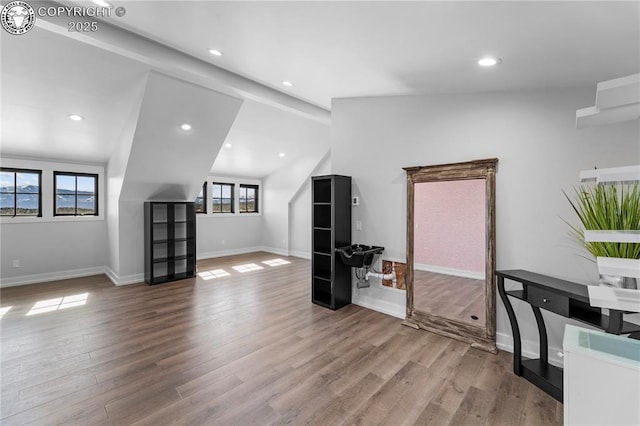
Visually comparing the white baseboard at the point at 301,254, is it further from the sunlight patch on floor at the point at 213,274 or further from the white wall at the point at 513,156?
the white wall at the point at 513,156

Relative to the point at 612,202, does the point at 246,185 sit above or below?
above

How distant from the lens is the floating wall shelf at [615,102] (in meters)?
1.16

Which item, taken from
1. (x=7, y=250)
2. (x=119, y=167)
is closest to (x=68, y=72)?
(x=119, y=167)

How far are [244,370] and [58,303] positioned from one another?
141 inches

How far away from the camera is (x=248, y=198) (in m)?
8.59

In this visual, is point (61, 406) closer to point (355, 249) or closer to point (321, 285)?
point (321, 285)

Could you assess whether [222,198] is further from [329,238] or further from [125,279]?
[329,238]

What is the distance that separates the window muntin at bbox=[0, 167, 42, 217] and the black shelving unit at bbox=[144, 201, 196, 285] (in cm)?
201

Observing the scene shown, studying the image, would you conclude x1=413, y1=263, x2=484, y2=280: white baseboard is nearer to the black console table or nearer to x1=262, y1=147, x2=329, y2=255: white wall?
the black console table

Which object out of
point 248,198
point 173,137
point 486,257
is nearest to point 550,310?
point 486,257

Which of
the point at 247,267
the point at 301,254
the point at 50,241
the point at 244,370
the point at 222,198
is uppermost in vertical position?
the point at 222,198

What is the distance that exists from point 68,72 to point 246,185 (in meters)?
5.44

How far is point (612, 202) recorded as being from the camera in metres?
1.77

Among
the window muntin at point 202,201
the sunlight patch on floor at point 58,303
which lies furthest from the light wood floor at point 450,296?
the window muntin at point 202,201
